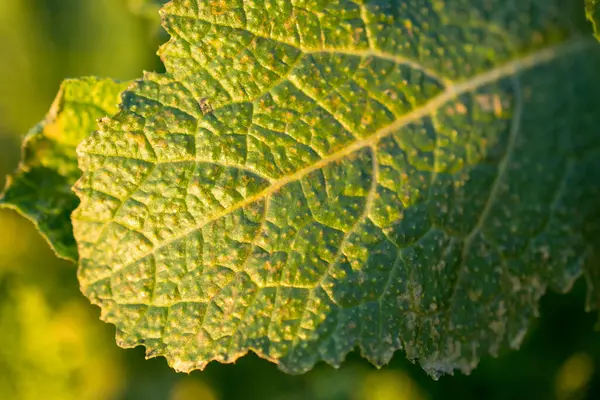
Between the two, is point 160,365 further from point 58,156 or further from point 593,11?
point 593,11

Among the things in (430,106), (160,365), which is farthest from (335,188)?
(160,365)

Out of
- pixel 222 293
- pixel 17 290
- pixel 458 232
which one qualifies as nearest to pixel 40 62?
pixel 17 290

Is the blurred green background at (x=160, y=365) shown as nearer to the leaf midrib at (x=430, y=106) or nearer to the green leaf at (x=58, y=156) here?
the green leaf at (x=58, y=156)

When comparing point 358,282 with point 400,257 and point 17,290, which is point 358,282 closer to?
point 400,257

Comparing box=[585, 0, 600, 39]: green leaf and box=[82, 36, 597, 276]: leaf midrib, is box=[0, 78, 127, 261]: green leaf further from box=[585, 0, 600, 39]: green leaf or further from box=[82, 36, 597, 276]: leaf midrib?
box=[585, 0, 600, 39]: green leaf

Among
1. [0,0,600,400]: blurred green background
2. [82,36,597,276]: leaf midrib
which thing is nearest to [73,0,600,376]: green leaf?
[82,36,597,276]: leaf midrib

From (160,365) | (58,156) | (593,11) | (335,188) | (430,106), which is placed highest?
(593,11)
